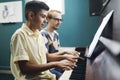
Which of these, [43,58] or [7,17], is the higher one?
[7,17]

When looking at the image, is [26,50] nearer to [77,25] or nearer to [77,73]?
[77,73]

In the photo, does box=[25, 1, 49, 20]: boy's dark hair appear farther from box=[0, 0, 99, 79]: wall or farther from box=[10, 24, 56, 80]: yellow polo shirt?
box=[0, 0, 99, 79]: wall

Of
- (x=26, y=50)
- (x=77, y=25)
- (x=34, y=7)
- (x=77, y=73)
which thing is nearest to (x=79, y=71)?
(x=77, y=73)

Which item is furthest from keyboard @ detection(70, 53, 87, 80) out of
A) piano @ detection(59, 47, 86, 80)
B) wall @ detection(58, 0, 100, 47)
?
wall @ detection(58, 0, 100, 47)

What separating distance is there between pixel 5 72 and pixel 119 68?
3386 mm

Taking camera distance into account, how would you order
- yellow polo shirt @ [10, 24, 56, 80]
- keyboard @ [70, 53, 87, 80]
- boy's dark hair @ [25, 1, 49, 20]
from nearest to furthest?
keyboard @ [70, 53, 87, 80]
yellow polo shirt @ [10, 24, 56, 80]
boy's dark hair @ [25, 1, 49, 20]

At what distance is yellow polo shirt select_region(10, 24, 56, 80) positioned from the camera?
1.48 metres

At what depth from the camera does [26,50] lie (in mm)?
1525

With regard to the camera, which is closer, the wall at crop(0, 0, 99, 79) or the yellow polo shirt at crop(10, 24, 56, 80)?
the yellow polo shirt at crop(10, 24, 56, 80)

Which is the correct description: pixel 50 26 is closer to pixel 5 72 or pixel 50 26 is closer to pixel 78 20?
pixel 78 20

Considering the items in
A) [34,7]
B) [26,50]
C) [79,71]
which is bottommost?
[79,71]

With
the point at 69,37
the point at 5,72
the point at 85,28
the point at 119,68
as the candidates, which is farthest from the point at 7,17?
the point at 119,68

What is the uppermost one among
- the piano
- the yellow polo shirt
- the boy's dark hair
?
the boy's dark hair

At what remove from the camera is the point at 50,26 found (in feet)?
8.98
